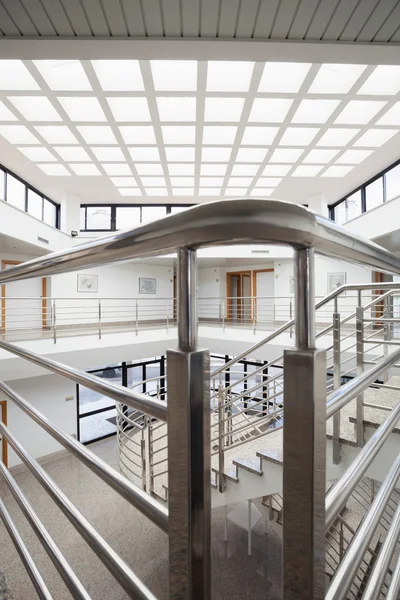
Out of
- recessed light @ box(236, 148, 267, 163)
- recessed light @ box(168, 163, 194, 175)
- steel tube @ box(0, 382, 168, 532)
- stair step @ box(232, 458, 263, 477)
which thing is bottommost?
stair step @ box(232, 458, 263, 477)

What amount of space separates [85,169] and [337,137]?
15.8 feet

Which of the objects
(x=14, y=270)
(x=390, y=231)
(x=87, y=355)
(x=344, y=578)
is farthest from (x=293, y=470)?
(x=390, y=231)

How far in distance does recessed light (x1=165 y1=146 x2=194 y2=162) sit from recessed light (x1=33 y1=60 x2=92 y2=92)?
1854 mm

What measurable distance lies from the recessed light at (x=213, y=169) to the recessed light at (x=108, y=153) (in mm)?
1639

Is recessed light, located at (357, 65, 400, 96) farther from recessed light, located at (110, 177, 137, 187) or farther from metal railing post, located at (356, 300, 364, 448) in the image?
recessed light, located at (110, 177, 137, 187)

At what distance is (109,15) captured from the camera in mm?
1963

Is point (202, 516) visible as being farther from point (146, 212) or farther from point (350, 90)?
point (146, 212)

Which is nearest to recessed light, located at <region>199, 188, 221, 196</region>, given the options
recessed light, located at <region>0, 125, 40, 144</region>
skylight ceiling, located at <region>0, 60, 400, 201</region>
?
skylight ceiling, located at <region>0, 60, 400, 201</region>

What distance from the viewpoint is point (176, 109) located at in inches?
170

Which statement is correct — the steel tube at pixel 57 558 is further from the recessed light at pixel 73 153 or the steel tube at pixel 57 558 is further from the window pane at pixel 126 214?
the window pane at pixel 126 214

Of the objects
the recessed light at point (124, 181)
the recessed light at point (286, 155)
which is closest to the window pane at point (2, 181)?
the recessed light at point (124, 181)

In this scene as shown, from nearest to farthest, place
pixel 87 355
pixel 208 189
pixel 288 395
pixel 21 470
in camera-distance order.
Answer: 1. pixel 288 395
2. pixel 87 355
3. pixel 21 470
4. pixel 208 189

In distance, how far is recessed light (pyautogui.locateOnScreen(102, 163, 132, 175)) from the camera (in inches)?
235

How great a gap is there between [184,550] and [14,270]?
0.69m
